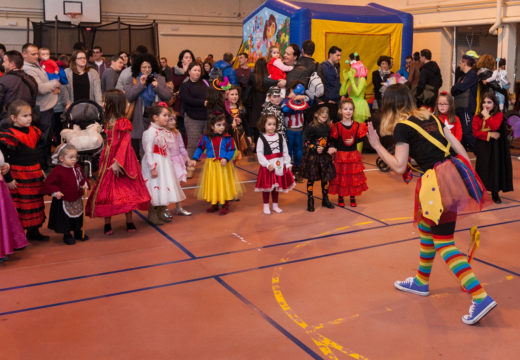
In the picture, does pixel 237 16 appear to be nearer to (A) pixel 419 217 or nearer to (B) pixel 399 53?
(B) pixel 399 53

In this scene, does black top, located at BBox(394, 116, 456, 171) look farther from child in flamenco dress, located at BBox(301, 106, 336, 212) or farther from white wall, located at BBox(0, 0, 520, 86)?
white wall, located at BBox(0, 0, 520, 86)

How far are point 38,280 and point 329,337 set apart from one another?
7.86ft

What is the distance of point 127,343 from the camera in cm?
339

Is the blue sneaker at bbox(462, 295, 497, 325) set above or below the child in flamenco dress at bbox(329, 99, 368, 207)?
below

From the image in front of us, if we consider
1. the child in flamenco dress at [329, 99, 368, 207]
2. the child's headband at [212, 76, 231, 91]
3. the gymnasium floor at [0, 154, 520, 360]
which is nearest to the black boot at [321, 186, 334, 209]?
the child in flamenco dress at [329, 99, 368, 207]

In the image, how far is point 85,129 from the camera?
750 centimetres

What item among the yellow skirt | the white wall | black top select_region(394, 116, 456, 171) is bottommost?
the yellow skirt

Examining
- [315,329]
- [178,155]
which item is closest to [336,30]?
[178,155]

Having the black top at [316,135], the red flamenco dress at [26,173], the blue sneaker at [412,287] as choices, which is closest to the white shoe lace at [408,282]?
the blue sneaker at [412,287]

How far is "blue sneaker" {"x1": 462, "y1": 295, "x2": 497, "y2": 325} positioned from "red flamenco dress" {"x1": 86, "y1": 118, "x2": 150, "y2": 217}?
3236mm

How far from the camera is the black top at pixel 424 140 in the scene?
12.5 ft

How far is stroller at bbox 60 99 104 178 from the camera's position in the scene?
7.26 meters

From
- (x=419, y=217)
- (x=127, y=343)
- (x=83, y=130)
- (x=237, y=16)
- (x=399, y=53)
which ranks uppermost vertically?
(x=237, y=16)

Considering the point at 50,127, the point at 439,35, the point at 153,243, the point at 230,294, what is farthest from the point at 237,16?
the point at 230,294
